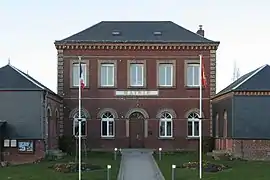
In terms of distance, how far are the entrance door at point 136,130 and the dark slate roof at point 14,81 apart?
986 centimetres

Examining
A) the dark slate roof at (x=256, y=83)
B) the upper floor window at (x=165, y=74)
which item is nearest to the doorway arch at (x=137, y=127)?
the upper floor window at (x=165, y=74)

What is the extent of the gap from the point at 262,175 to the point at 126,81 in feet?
67.2

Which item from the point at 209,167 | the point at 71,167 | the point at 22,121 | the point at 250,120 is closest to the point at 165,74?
the point at 250,120

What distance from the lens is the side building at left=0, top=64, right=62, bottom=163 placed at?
1341 inches

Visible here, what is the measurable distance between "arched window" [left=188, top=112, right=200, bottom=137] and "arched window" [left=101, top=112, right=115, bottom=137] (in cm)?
609

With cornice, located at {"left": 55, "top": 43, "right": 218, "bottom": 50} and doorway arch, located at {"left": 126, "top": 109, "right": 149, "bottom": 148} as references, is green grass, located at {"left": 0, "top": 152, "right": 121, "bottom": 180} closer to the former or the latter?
doorway arch, located at {"left": 126, "top": 109, "right": 149, "bottom": 148}

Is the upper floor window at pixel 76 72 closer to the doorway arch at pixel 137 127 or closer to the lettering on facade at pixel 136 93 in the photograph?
the lettering on facade at pixel 136 93

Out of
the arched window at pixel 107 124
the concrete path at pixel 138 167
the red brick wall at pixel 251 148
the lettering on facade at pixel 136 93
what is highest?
the lettering on facade at pixel 136 93

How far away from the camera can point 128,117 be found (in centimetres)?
4381

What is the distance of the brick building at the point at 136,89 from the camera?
143 feet

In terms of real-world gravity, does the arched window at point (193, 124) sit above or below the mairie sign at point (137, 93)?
below

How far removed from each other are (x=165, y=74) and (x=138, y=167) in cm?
1531

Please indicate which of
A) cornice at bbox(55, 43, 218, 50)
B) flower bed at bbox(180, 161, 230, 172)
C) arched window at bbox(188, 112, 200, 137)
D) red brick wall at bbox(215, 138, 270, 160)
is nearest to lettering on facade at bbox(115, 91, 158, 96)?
arched window at bbox(188, 112, 200, 137)

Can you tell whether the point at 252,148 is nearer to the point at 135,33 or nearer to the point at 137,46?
the point at 137,46
